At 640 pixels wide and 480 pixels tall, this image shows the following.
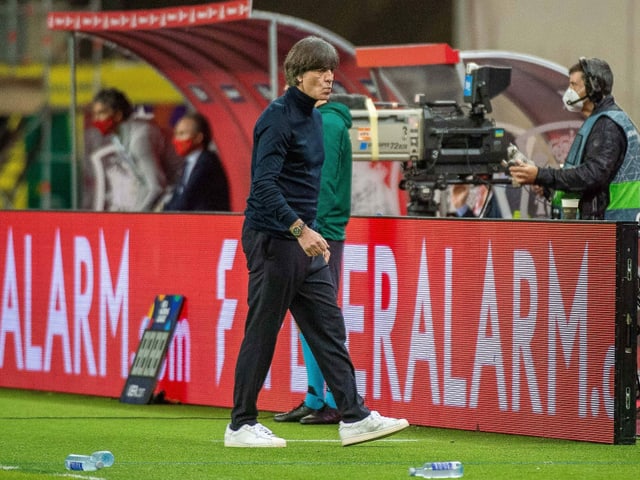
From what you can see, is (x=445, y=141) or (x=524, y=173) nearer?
(x=524, y=173)

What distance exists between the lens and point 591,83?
9.70 metres

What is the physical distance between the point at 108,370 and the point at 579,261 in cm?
405

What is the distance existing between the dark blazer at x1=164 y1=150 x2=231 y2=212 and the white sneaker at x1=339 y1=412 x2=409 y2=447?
6265 mm

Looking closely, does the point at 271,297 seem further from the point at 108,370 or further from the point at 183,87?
the point at 183,87

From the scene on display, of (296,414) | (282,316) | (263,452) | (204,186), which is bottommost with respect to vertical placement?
(296,414)

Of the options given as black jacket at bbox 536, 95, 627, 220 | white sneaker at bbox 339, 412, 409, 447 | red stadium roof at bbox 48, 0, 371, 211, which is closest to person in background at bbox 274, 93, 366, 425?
black jacket at bbox 536, 95, 627, 220

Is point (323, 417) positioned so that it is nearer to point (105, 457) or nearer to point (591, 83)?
point (105, 457)

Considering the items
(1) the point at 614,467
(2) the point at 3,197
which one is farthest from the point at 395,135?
(2) the point at 3,197

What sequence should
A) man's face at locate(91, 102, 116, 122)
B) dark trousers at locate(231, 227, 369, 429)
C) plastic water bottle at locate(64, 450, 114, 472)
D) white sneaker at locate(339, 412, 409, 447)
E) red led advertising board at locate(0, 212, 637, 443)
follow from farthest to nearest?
man's face at locate(91, 102, 116, 122)
red led advertising board at locate(0, 212, 637, 443)
dark trousers at locate(231, 227, 369, 429)
white sneaker at locate(339, 412, 409, 447)
plastic water bottle at locate(64, 450, 114, 472)

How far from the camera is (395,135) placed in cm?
1081

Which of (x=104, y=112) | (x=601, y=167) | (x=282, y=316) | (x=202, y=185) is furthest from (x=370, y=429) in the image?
(x=104, y=112)

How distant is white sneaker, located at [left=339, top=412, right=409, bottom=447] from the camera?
7965 mm

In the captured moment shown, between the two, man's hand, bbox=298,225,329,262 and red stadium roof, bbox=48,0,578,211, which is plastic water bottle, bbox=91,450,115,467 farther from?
red stadium roof, bbox=48,0,578,211

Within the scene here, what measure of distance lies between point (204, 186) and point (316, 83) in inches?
247
